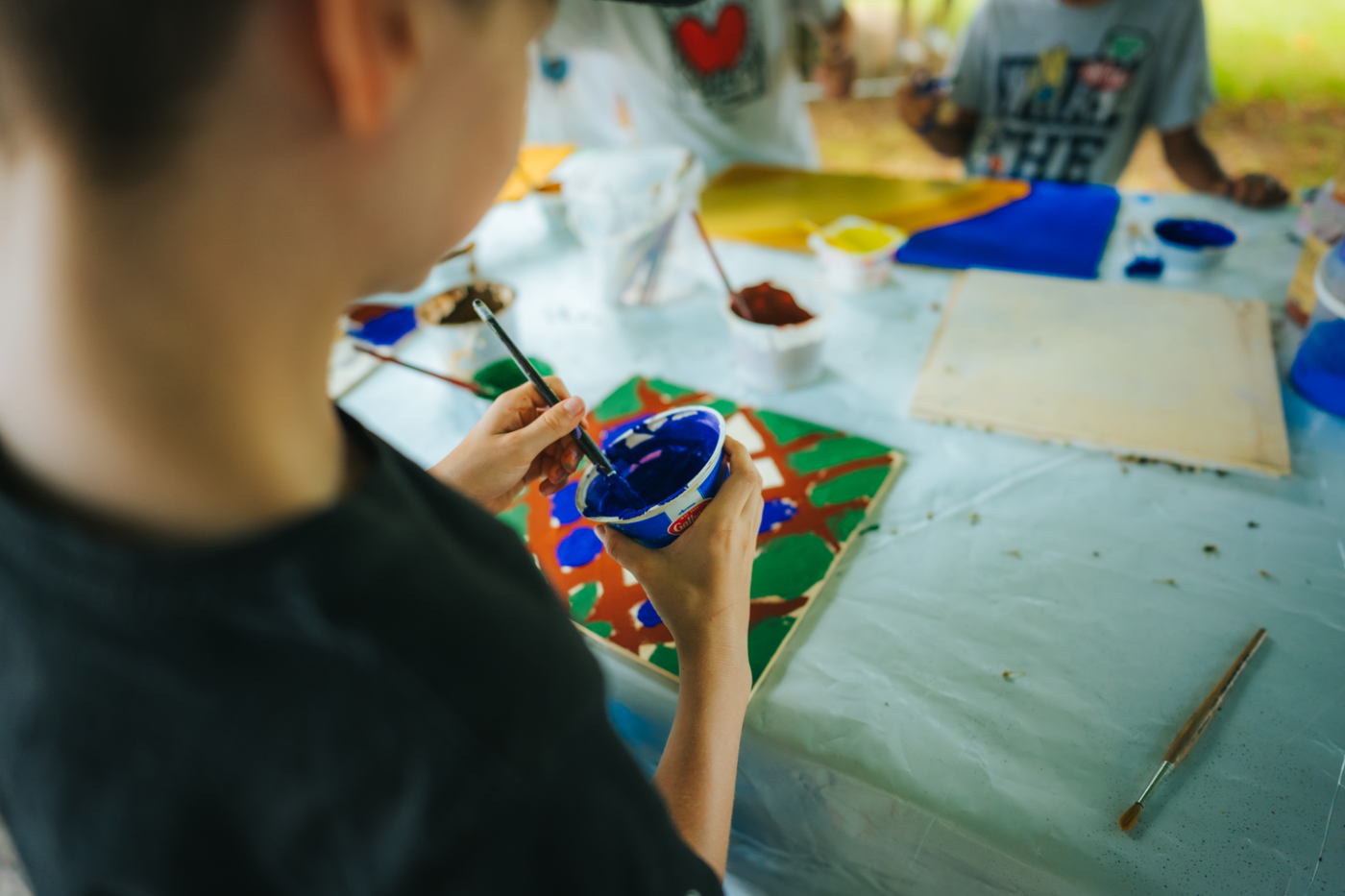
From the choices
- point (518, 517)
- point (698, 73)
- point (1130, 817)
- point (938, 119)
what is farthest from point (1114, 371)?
point (698, 73)

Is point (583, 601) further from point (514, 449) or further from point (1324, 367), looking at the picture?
point (1324, 367)

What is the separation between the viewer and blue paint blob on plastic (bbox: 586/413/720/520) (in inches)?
28.0

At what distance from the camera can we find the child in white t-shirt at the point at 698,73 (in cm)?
184

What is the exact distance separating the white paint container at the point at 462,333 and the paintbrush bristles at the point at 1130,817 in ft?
3.07

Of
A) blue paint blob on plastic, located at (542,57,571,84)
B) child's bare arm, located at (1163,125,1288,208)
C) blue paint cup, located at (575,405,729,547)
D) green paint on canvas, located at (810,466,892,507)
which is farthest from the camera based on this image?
blue paint blob on plastic, located at (542,57,571,84)

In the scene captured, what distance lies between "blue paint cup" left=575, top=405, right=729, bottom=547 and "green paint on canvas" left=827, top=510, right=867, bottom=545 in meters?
0.19

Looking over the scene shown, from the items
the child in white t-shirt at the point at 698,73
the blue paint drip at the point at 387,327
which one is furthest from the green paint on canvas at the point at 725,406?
the child in white t-shirt at the point at 698,73

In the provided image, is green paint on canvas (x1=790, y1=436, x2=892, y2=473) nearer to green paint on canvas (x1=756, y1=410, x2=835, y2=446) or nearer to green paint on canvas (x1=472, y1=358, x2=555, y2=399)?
green paint on canvas (x1=756, y1=410, x2=835, y2=446)

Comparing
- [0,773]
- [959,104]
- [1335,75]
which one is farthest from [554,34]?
[1335,75]

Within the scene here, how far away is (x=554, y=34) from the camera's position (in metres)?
1.85

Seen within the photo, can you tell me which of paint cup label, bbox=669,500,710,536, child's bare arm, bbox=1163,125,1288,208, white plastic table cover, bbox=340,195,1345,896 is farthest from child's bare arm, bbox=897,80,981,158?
paint cup label, bbox=669,500,710,536

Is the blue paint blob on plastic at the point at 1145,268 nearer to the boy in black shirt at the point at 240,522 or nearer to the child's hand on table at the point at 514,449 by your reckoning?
the child's hand on table at the point at 514,449

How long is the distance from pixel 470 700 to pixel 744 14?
208 cm

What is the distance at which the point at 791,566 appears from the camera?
2.52 feet
